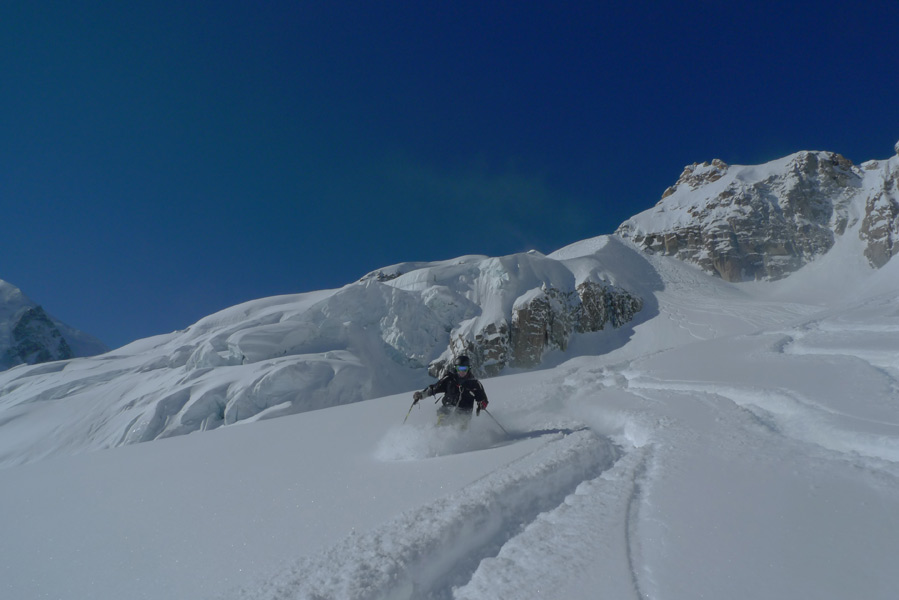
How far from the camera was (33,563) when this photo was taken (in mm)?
3475

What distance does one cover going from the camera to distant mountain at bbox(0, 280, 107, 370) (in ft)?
302

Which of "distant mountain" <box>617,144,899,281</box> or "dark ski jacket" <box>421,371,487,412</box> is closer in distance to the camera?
"dark ski jacket" <box>421,371,487,412</box>

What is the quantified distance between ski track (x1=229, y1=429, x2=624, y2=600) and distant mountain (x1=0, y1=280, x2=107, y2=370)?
125 m

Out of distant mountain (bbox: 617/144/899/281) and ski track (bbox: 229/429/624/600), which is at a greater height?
distant mountain (bbox: 617/144/899/281)

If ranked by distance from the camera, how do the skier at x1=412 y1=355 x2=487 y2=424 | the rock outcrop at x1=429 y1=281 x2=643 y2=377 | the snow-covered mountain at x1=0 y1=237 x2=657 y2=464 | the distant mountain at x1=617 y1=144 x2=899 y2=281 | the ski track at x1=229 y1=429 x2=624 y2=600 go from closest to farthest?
the ski track at x1=229 y1=429 x2=624 y2=600, the skier at x1=412 y1=355 x2=487 y2=424, the snow-covered mountain at x1=0 y1=237 x2=657 y2=464, the rock outcrop at x1=429 y1=281 x2=643 y2=377, the distant mountain at x1=617 y1=144 x2=899 y2=281

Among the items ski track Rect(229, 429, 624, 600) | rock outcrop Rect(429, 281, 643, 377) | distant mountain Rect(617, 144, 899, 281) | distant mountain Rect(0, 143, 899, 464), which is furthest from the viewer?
distant mountain Rect(617, 144, 899, 281)

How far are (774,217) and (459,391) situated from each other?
83.5 metres

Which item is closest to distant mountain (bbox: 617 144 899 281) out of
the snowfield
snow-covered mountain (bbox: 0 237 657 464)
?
snow-covered mountain (bbox: 0 237 657 464)

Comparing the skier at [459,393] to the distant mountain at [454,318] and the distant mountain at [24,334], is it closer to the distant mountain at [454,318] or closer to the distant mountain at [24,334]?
the distant mountain at [454,318]

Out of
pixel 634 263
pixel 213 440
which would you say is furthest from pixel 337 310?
pixel 634 263

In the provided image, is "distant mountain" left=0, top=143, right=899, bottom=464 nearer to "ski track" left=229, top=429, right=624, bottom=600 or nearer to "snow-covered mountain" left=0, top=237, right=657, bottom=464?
"snow-covered mountain" left=0, top=237, right=657, bottom=464

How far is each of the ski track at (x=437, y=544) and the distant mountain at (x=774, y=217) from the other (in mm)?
75870

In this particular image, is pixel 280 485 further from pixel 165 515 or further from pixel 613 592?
pixel 613 592

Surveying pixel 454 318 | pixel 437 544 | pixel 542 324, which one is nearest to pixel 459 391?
pixel 437 544
